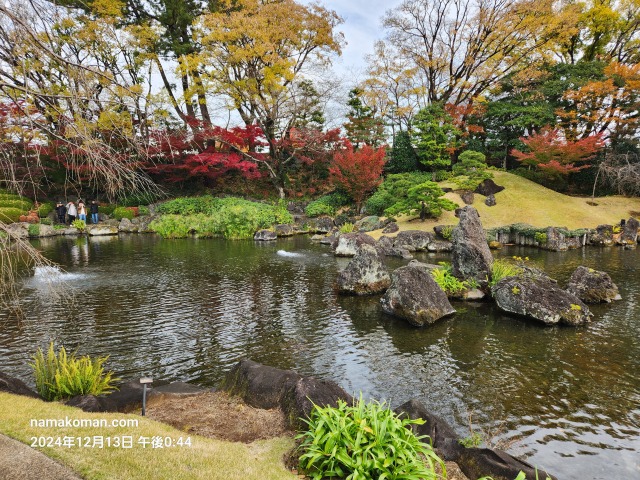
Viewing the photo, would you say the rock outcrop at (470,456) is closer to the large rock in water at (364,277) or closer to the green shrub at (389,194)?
the large rock in water at (364,277)

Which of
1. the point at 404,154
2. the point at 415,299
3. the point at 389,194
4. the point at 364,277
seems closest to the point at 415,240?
the point at 389,194

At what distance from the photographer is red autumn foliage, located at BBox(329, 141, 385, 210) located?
2735 cm

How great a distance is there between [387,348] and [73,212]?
2922cm

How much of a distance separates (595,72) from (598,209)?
35.0ft

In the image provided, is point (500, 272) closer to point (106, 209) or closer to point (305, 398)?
point (305, 398)

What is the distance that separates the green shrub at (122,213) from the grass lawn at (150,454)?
2905 centimetres

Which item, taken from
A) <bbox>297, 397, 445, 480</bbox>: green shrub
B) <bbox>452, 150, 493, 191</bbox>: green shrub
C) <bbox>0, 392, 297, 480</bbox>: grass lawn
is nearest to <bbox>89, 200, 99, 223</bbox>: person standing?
<bbox>452, 150, 493, 191</bbox>: green shrub

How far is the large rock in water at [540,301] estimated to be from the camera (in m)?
9.51

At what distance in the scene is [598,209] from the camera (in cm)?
2386

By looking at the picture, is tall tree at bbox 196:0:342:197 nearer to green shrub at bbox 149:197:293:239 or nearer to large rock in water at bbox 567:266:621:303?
green shrub at bbox 149:197:293:239

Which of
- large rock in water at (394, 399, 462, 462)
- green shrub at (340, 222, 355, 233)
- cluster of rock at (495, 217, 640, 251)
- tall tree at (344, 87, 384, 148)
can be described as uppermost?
tall tree at (344, 87, 384, 148)

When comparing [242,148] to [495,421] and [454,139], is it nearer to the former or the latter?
[454,139]

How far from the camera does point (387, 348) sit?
27.2 ft

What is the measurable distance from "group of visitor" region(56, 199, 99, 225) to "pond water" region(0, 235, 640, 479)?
673 inches
